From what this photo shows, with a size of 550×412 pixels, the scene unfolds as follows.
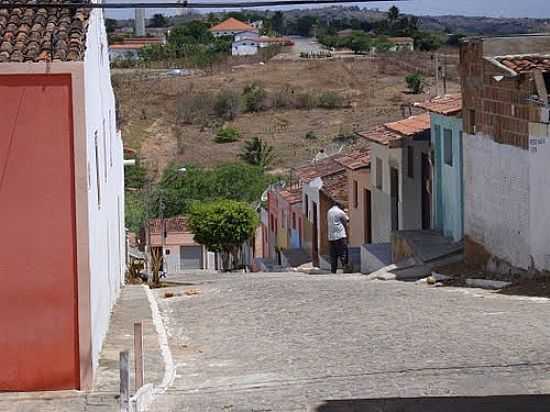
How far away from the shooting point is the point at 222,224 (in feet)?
156

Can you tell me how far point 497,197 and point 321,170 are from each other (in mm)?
22238

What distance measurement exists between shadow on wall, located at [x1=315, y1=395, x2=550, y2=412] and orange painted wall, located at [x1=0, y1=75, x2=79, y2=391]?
9.42 feet

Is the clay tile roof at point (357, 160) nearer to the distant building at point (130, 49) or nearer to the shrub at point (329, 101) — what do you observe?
the shrub at point (329, 101)

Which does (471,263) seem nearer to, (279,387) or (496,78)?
(496,78)

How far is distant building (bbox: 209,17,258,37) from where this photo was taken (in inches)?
5079

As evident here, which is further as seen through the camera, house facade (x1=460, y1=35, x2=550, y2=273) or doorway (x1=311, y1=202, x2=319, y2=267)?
doorway (x1=311, y1=202, x2=319, y2=267)

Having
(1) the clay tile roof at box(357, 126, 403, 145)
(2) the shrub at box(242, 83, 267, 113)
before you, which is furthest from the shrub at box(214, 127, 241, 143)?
(1) the clay tile roof at box(357, 126, 403, 145)

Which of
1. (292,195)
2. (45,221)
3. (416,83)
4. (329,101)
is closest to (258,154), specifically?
(329,101)

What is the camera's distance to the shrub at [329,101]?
304 feet

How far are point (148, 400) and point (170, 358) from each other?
2.27 metres

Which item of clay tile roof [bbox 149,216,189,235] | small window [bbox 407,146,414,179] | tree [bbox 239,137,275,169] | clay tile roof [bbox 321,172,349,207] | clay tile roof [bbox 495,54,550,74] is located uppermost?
clay tile roof [bbox 495,54,550,74]

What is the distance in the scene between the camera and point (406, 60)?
3932 inches

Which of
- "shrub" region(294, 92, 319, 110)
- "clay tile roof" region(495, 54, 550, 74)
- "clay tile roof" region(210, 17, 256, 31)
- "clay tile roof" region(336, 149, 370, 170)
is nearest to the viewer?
"clay tile roof" region(495, 54, 550, 74)

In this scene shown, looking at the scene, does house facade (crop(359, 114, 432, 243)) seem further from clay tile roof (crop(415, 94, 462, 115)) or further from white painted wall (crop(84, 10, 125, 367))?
white painted wall (crop(84, 10, 125, 367))
